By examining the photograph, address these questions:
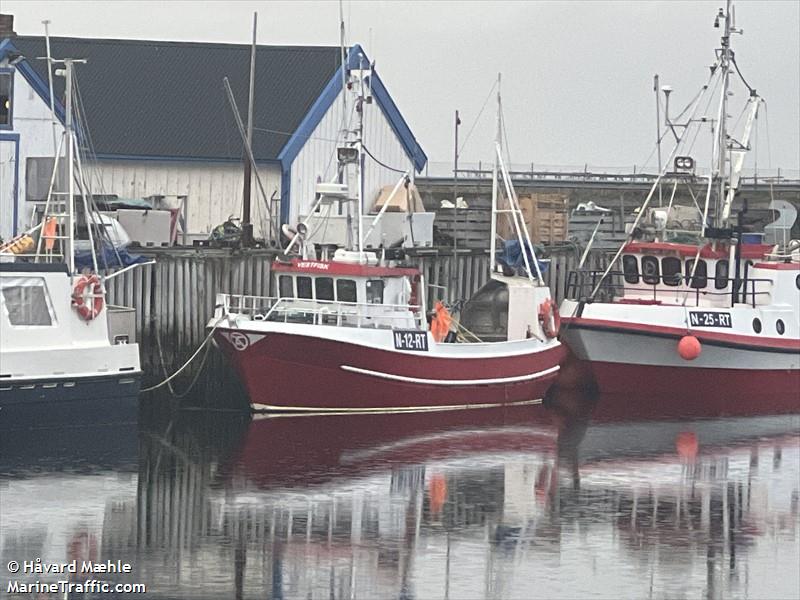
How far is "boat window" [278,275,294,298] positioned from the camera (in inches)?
1166

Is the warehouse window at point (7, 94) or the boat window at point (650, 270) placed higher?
the warehouse window at point (7, 94)

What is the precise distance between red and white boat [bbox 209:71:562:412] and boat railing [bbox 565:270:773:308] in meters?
3.86

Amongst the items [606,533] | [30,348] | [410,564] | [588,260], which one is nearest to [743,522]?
[606,533]

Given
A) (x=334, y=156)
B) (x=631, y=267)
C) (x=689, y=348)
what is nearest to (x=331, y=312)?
(x=689, y=348)

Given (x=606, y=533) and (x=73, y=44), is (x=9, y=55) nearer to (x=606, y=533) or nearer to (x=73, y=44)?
(x=73, y=44)

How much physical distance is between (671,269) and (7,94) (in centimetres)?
1328

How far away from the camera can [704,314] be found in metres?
32.7

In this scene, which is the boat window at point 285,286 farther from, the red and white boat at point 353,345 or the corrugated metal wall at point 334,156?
the corrugated metal wall at point 334,156

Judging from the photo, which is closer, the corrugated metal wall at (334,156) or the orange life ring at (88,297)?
the orange life ring at (88,297)

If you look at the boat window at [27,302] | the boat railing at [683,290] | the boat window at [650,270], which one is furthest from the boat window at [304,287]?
the boat window at [650,270]

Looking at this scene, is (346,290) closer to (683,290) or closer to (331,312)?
(331,312)

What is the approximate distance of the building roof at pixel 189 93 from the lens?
3666 cm

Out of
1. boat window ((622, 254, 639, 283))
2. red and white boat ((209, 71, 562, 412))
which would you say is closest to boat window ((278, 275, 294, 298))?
red and white boat ((209, 71, 562, 412))

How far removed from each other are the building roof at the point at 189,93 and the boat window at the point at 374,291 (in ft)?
23.6
